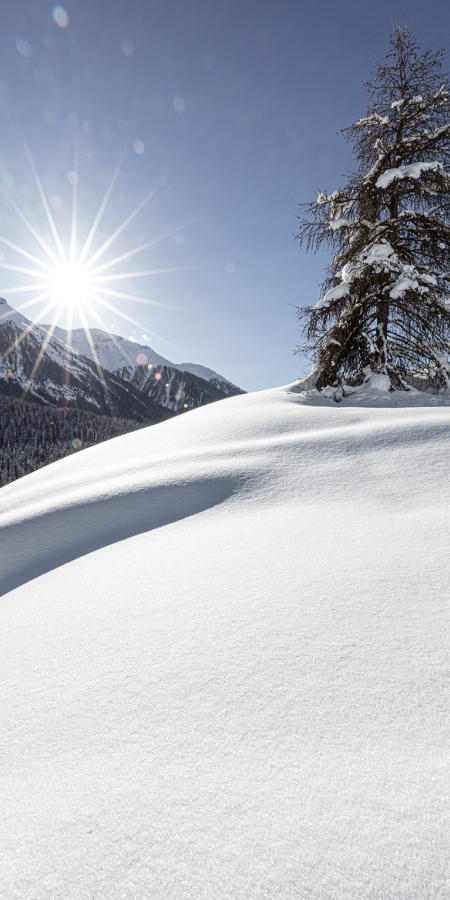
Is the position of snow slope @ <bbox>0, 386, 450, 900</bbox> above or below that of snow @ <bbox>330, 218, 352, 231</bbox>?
below

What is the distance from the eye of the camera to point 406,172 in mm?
6145

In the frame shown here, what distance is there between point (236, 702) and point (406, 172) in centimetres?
789

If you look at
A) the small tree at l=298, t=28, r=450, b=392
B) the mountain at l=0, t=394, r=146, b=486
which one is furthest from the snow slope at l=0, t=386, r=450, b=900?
the mountain at l=0, t=394, r=146, b=486

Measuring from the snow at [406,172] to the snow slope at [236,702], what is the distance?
587 centimetres

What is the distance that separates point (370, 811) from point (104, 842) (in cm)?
56

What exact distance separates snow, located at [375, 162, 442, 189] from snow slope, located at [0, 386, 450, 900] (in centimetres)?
587

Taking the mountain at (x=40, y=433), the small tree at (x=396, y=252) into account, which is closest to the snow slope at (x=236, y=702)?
the small tree at (x=396, y=252)

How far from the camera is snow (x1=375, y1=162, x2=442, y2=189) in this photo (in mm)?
5871

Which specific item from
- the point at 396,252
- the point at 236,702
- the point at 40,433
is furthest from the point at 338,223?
the point at 40,433

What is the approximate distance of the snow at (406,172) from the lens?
19.3 feet

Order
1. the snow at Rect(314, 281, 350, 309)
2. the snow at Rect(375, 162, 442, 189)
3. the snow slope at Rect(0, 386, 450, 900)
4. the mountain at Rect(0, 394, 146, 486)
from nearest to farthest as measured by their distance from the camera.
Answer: the snow slope at Rect(0, 386, 450, 900)
the snow at Rect(375, 162, 442, 189)
the snow at Rect(314, 281, 350, 309)
the mountain at Rect(0, 394, 146, 486)

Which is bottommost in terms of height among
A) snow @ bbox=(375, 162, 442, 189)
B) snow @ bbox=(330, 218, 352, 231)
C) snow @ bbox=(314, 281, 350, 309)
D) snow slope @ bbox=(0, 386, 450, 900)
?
snow slope @ bbox=(0, 386, 450, 900)

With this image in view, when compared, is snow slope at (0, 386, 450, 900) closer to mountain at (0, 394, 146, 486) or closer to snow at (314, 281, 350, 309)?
Result: snow at (314, 281, 350, 309)

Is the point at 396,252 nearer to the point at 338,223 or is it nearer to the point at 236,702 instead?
the point at 338,223
